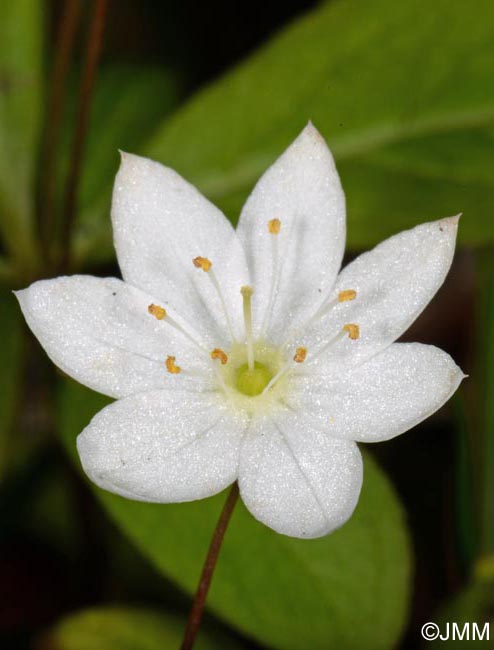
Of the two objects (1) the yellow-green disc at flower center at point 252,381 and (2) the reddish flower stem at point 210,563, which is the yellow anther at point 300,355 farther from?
(2) the reddish flower stem at point 210,563

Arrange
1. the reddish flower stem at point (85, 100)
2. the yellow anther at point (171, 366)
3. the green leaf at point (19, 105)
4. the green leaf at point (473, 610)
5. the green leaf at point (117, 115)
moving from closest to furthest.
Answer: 1. the yellow anther at point (171, 366)
2. the green leaf at point (473, 610)
3. the reddish flower stem at point (85, 100)
4. the green leaf at point (19, 105)
5. the green leaf at point (117, 115)

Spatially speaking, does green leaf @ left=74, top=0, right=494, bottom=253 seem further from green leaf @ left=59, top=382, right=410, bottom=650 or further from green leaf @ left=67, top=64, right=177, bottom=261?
green leaf @ left=59, top=382, right=410, bottom=650

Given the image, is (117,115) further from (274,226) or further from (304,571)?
(304,571)

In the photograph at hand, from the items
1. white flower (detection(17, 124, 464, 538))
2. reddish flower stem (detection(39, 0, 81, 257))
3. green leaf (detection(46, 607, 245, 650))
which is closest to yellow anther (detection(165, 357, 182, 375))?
white flower (detection(17, 124, 464, 538))

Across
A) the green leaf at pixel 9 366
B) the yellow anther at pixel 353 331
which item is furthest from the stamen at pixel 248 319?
the green leaf at pixel 9 366

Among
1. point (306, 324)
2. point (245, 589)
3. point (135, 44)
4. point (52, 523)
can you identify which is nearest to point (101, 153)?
point (135, 44)
